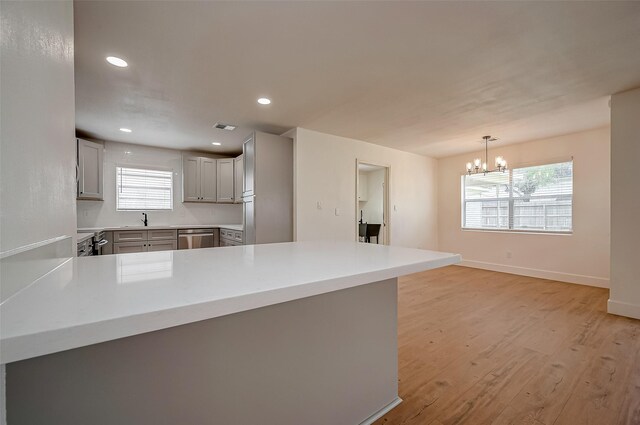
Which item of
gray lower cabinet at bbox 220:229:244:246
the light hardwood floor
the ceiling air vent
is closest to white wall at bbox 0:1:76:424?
the light hardwood floor

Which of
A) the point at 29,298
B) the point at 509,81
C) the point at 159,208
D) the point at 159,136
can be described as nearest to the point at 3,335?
the point at 29,298

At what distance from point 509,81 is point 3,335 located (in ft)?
11.8

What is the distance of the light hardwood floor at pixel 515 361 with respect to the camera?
155cm

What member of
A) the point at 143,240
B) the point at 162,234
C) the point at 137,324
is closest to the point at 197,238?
the point at 162,234

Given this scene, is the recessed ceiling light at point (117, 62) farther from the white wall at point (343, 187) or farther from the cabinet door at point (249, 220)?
the white wall at point (343, 187)

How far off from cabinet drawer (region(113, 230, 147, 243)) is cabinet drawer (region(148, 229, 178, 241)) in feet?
0.33

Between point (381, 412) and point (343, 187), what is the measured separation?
11.2ft

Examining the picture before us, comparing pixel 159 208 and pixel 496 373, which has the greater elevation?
pixel 159 208

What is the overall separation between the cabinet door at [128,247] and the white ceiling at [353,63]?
178 centimetres

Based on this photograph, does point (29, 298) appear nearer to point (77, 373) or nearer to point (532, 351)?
point (77, 373)

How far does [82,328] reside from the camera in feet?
1.44

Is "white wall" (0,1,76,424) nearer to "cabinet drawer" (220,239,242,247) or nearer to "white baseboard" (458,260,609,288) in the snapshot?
"cabinet drawer" (220,239,242,247)

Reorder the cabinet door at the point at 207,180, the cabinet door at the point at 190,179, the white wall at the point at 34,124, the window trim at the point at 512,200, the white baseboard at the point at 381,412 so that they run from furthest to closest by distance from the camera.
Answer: the cabinet door at the point at 207,180
the cabinet door at the point at 190,179
the window trim at the point at 512,200
the white baseboard at the point at 381,412
the white wall at the point at 34,124

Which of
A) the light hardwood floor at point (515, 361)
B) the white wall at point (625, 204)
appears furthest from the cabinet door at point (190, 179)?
the white wall at point (625, 204)
